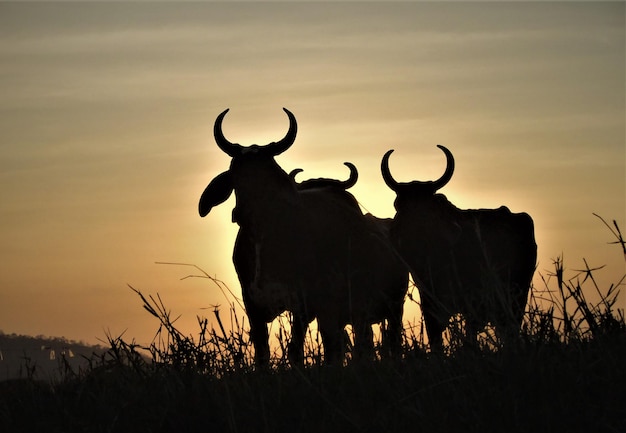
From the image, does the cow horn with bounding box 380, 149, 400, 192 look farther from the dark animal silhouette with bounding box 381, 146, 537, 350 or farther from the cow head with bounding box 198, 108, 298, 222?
the cow head with bounding box 198, 108, 298, 222

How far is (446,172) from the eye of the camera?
9.20 meters

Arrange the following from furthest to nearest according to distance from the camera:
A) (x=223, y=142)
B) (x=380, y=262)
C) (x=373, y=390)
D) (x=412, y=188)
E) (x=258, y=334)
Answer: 1. (x=380, y=262)
2. (x=412, y=188)
3. (x=223, y=142)
4. (x=258, y=334)
5. (x=373, y=390)

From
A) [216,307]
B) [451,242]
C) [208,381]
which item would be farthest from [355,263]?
[208,381]

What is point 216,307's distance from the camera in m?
5.90

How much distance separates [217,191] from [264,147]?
57cm

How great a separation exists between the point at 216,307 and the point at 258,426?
146 centimetres

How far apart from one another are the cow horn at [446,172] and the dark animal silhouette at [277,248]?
3.39 ft

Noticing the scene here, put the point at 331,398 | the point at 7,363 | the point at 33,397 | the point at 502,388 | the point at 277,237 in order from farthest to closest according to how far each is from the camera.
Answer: the point at 277,237, the point at 7,363, the point at 33,397, the point at 331,398, the point at 502,388

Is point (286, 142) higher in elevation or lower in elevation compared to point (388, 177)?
higher

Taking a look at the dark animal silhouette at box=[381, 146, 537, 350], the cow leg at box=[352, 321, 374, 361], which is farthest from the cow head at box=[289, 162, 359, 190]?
the cow leg at box=[352, 321, 374, 361]

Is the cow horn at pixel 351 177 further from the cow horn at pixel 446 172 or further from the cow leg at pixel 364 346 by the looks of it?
the cow leg at pixel 364 346

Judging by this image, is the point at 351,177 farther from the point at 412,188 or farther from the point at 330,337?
the point at 330,337

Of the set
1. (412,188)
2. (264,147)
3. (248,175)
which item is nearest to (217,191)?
(248,175)

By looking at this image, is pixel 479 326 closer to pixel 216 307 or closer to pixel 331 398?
pixel 331 398
